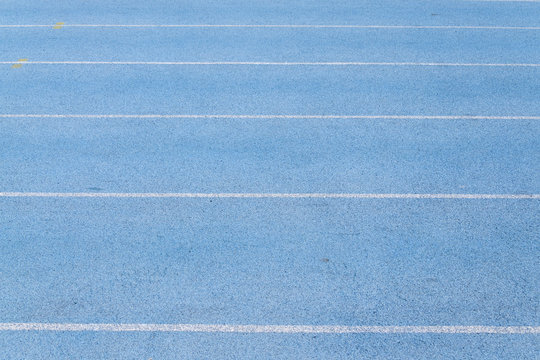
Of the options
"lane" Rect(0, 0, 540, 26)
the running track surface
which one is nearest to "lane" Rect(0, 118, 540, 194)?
the running track surface

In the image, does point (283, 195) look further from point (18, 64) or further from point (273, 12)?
point (273, 12)

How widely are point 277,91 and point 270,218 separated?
331cm

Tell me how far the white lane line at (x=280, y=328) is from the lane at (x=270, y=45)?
20.6 ft

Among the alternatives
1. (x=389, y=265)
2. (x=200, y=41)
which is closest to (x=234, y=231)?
(x=389, y=265)

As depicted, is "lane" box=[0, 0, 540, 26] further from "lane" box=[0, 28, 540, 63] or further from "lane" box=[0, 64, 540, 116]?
"lane" box=[0, 64, 540, 116]

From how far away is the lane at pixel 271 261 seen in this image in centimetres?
561

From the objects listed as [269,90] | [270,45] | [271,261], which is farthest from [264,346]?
[270,45]

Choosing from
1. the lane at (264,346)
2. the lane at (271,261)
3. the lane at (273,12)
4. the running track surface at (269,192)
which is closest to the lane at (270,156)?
the running track surface at (269,192)

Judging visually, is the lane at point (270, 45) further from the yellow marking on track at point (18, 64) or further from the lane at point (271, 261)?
the lane at point (271, 261)

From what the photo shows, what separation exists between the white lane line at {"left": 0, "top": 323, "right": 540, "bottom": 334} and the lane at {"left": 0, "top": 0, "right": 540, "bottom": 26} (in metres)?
8.43

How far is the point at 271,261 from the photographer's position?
6.22m

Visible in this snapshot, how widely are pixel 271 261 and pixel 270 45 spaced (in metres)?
6.19

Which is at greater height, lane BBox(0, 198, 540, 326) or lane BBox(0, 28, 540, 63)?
lane BBox(0, 28, 540, 63)

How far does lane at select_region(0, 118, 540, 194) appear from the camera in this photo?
7.41m
